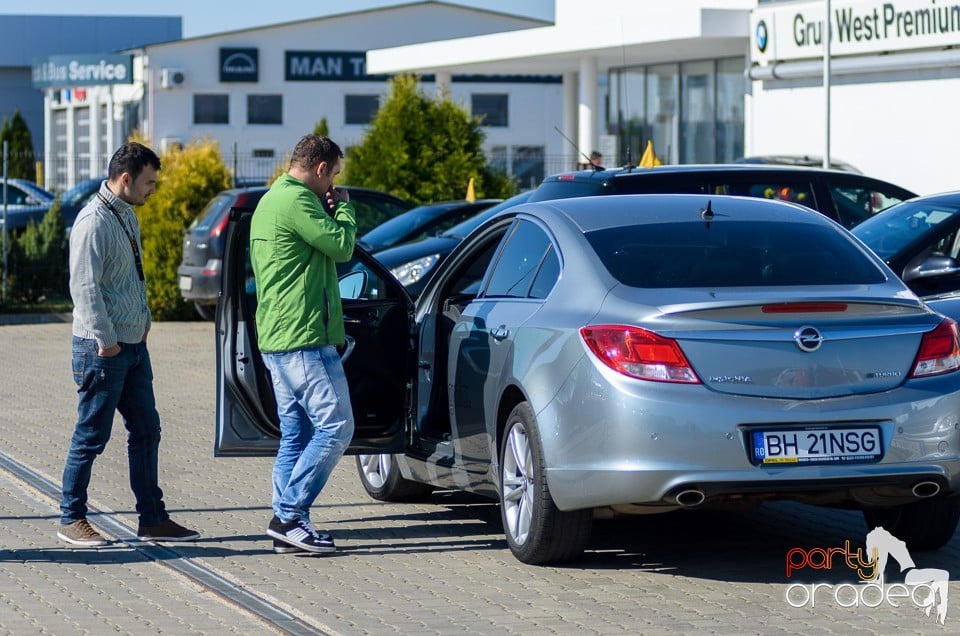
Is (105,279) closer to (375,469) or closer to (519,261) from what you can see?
(519,261)

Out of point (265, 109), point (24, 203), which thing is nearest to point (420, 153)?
point (24, 203)

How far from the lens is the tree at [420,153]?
25719mm

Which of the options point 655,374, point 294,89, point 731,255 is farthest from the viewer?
point 294,89

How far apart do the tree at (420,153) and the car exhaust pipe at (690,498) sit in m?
19.4

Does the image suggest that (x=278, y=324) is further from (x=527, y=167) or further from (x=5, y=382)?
(x=527, y=167)

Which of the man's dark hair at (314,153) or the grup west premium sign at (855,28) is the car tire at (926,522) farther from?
the grup west premium sign at (855,28)

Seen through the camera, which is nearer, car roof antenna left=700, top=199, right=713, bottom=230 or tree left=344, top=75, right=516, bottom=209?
car roof antenna left=700, top=199, right=713, bottom=230

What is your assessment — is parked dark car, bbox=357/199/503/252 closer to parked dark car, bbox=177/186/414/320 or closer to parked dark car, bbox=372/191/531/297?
parked dark car, bbox=372/191/531/297

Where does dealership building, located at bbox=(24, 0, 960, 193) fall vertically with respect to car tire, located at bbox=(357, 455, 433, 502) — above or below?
above

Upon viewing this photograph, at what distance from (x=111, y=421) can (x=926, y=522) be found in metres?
3.67

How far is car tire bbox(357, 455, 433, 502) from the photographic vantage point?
28.8 feet

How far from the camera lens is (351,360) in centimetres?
801

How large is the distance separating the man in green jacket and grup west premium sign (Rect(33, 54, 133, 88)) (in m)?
53.4

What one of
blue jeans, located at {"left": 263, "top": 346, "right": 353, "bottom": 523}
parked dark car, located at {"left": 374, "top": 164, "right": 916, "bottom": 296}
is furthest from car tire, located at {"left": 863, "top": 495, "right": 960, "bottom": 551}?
parked dark car, located at {"left": 374, "top": 164, "right": 916, "bottom": 296}
